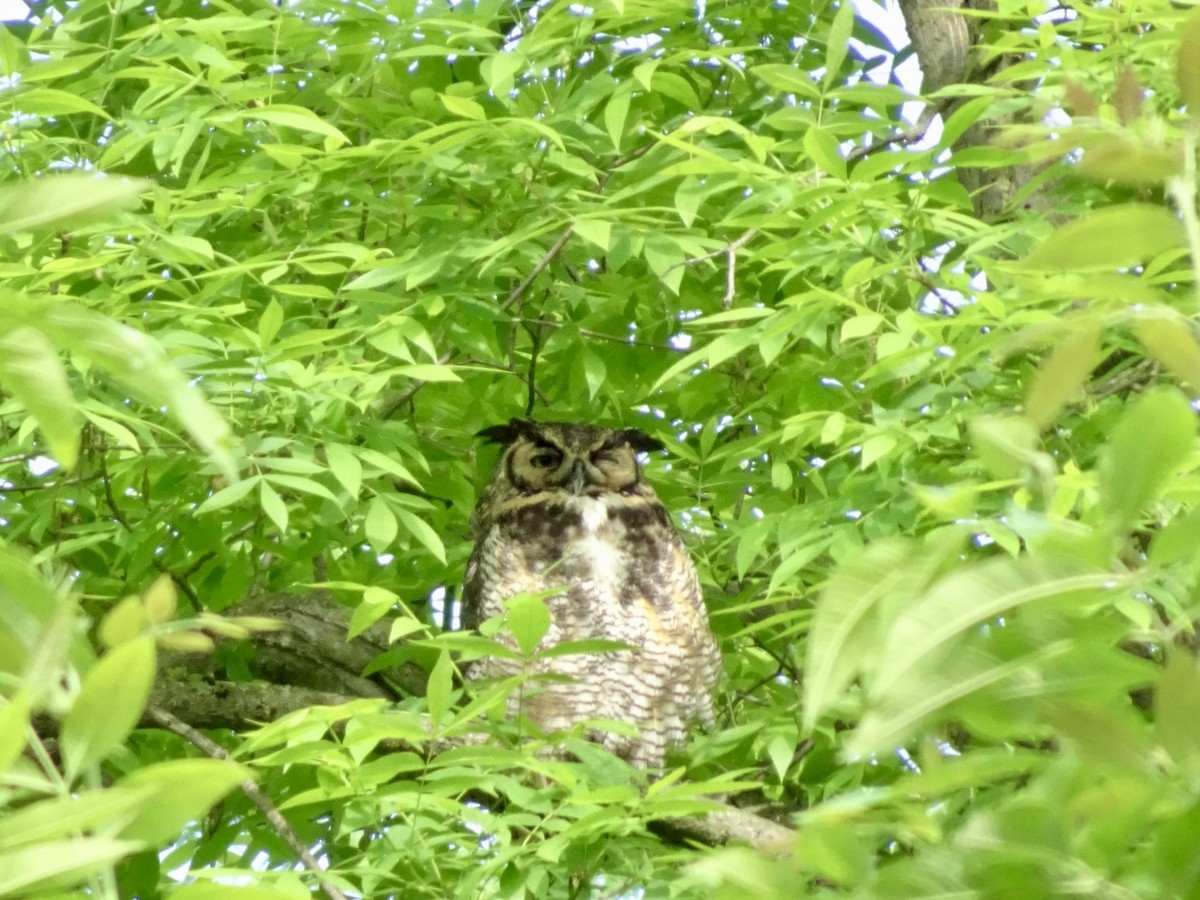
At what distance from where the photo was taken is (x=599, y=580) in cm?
385

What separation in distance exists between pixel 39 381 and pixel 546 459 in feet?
10.7

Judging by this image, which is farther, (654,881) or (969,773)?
(654,881)

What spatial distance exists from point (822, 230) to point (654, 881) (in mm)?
1184

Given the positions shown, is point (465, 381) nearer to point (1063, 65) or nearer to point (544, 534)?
point (544, 534)

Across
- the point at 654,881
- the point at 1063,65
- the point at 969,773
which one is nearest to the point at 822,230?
the point at 1063,65

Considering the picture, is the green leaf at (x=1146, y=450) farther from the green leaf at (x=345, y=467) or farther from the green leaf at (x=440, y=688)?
the green leaf at (x=345, y=467)

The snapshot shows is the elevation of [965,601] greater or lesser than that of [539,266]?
greater

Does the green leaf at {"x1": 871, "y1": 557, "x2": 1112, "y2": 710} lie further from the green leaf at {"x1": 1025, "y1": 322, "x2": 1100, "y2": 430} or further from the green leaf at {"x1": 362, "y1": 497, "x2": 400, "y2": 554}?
the green leaf at {"x1": 362, "y1": 497, "x2": 400, "y2": 554}

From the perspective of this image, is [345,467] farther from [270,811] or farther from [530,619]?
[530,619]

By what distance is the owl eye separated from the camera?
395 cm

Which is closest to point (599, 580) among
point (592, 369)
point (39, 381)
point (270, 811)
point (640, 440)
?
point (640, 440)

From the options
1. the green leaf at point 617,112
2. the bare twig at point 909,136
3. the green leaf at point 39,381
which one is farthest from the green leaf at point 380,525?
the green leaf at point 39,381

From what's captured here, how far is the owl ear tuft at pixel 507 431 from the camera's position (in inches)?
153

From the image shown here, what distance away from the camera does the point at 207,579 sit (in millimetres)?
3486
